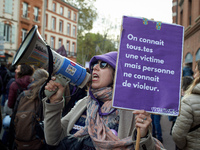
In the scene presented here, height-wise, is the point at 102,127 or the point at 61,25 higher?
the point at 61,25

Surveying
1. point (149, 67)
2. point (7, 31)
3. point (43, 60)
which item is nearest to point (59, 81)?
point (43, 60)

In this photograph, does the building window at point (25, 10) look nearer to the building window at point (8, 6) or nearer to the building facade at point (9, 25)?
the building facade at point (9, 25)

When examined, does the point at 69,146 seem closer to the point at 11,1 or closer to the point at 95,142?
the point at 95,142

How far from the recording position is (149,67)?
5.51 feet

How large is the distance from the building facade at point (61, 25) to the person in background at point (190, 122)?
104ft

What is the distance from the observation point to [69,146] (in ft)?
6.52

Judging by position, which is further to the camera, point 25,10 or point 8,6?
point 25,10

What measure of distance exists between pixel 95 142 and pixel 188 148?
151cm

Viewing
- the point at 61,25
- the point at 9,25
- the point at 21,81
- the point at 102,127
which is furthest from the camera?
the point at 61,25

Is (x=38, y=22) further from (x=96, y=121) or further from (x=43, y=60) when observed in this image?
(x=96, y=121)

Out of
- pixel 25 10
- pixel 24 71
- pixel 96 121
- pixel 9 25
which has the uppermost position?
pixel 25 10

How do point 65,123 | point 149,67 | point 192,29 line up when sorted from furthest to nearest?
1. point 192,29
2. point 65,123
3. point 149,67

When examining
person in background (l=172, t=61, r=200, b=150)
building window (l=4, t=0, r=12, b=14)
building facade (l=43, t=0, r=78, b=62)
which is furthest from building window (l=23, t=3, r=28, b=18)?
person in background (l=172, t=61, r=200, b=150)

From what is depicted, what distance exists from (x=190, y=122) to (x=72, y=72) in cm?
159
